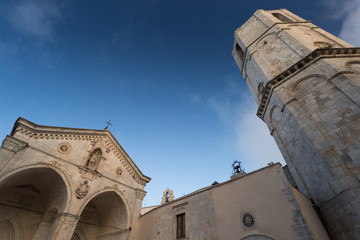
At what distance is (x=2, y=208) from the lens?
11047 mm

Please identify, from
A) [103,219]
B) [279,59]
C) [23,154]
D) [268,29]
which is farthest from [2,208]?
[268,29]

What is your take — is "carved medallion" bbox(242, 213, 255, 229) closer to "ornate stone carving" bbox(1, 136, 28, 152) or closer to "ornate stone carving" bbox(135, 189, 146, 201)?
"ornate stone carving" bbox(135, 189, 146, 201)

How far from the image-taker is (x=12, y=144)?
9.29 m

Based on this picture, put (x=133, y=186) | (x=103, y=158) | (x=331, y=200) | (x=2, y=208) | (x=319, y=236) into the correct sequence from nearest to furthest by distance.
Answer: (x=319, y=236)
(x=331, y=200)
(x=2, y=208)
(x=103, y=158)
(x=133, y=186)

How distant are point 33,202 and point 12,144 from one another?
5299mm

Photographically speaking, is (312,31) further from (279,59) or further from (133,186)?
(133,186)

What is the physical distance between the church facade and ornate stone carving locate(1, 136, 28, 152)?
41 millimetres

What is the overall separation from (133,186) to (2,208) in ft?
26.2

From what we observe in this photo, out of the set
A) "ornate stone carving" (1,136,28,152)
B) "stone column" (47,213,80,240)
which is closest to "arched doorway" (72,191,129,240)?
"stone column" (47,213,80,240)

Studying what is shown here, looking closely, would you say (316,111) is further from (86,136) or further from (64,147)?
(64,147)

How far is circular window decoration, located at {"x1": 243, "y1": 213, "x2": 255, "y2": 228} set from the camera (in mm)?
7505

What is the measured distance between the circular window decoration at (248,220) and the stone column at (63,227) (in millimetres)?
9282

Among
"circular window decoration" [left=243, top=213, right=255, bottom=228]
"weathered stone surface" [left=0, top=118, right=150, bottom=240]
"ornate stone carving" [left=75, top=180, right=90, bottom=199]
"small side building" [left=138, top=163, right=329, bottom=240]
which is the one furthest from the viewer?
"ornate stone carving" [left=75, top=180, right=90, bottom=199]

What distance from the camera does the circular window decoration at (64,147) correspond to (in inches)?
446
